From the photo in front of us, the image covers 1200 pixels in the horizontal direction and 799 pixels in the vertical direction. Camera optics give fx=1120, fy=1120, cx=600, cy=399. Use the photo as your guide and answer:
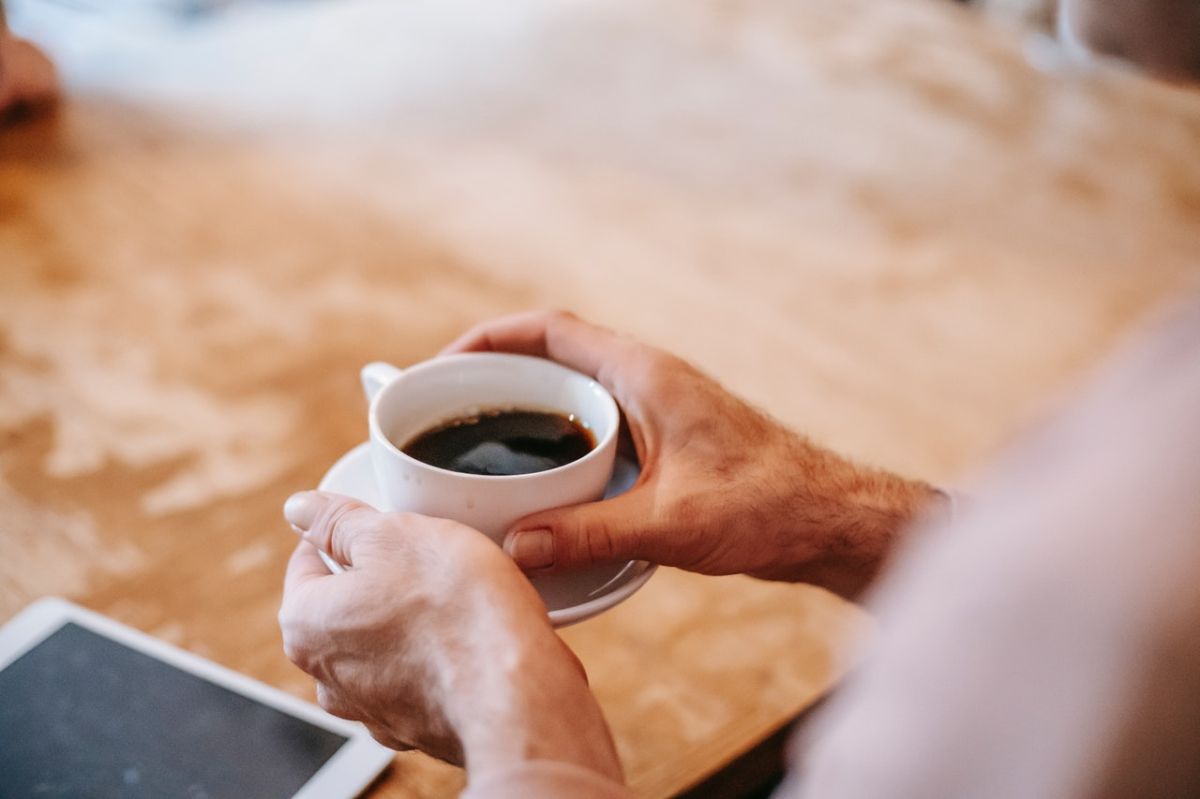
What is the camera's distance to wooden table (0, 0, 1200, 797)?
824 mm

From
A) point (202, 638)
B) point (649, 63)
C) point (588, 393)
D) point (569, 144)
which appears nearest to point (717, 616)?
point (588, 393)

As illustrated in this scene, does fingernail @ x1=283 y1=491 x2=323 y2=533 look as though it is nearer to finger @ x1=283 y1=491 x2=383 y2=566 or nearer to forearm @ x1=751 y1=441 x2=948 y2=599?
finger @ x1=283 y1=491 x2=383 y2=566

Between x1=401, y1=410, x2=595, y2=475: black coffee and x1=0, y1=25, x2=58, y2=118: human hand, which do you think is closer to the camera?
x1=401, y1=410, x2=595, y2=475: black coffee

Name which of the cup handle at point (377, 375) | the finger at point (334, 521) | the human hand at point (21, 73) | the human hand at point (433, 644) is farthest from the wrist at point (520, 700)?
the human hand at point (21, 73)

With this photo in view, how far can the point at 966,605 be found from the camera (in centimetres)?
34

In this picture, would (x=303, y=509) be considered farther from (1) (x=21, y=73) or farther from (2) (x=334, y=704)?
(1) (x=21, y=73)

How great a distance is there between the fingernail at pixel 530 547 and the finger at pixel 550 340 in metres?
0.18

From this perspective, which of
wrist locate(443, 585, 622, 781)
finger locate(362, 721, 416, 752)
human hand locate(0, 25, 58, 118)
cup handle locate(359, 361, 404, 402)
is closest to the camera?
wrist locate(443, 585, 622, 781)

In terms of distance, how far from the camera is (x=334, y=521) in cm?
66

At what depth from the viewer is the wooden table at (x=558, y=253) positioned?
0.82 metres

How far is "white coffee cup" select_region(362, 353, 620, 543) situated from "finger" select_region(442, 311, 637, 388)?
0.03m

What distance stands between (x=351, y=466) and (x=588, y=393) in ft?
0.55

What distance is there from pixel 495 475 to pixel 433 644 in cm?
15

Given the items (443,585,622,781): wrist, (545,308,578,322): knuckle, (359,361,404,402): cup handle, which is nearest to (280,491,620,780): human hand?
(443,585,622,781): wrist
